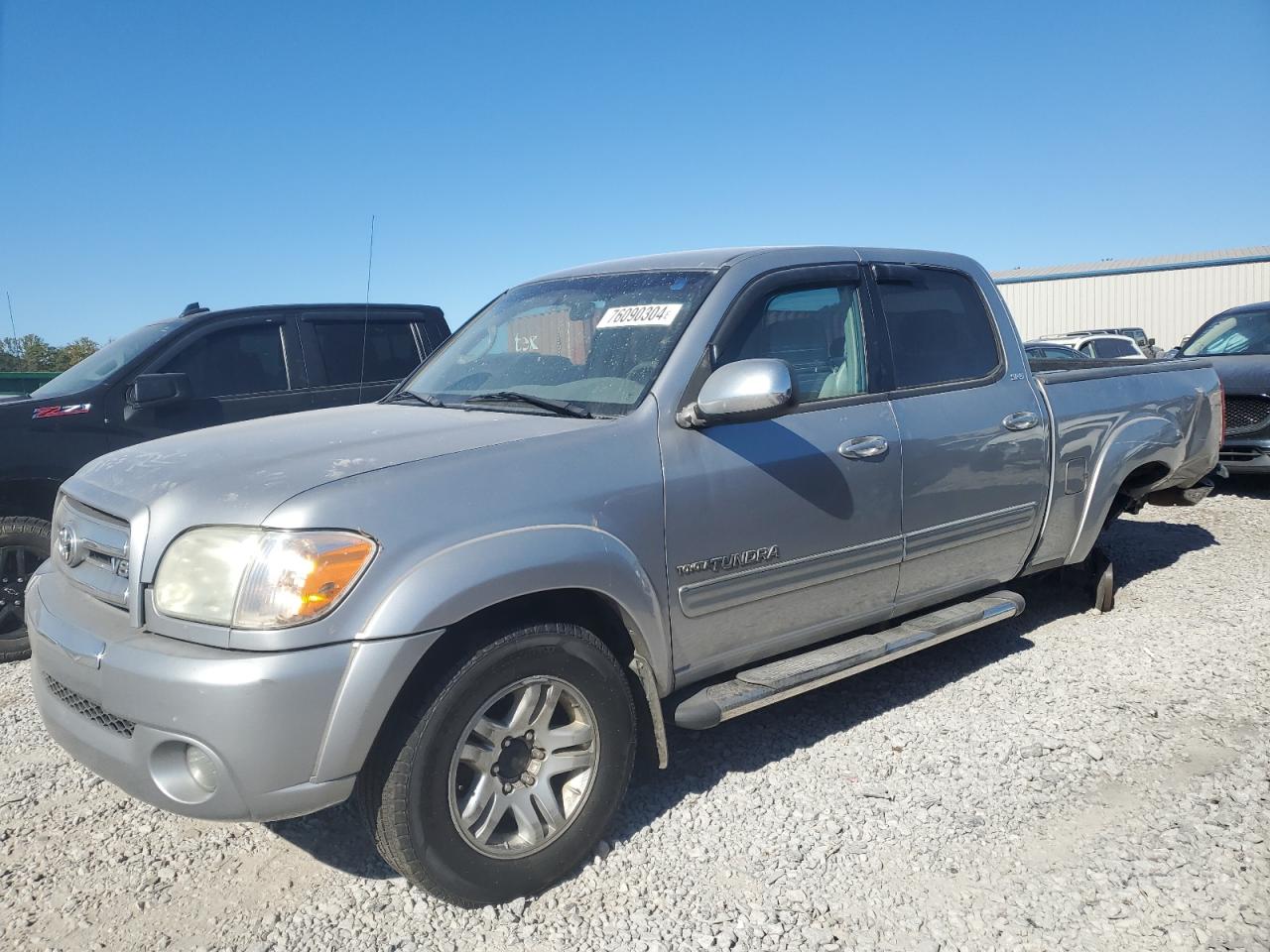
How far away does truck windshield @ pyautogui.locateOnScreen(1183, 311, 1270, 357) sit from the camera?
931cm

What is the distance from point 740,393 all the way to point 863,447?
2.60 feet

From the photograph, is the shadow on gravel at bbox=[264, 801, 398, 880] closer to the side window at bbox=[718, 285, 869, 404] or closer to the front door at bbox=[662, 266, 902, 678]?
the front door at bbox=[662, 266, 902, 678]

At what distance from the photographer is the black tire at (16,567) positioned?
4996 mm

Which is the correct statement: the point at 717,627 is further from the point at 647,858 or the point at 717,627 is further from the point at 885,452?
the point at 885,452

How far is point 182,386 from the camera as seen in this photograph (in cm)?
569

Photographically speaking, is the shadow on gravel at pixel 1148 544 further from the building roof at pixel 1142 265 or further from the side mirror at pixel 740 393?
the building roof at pixel 1142 265

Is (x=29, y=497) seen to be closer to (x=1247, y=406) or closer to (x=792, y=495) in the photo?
(x=792, y=495)

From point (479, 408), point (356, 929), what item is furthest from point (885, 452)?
point (356, 929)

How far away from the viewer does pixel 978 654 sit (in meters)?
4.75

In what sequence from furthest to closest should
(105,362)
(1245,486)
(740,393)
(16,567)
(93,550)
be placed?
(1245,486)
(105,362)
(16,567)
(740,393)
(93,550)

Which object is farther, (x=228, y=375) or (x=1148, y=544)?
(x=1148, y=544)

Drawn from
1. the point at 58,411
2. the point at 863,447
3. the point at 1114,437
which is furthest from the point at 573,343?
the point at 58,411

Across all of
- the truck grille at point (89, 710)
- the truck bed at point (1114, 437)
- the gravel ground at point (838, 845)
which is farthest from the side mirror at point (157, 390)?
the truck bed at point (1114, 437)

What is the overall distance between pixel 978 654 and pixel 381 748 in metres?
3.29
